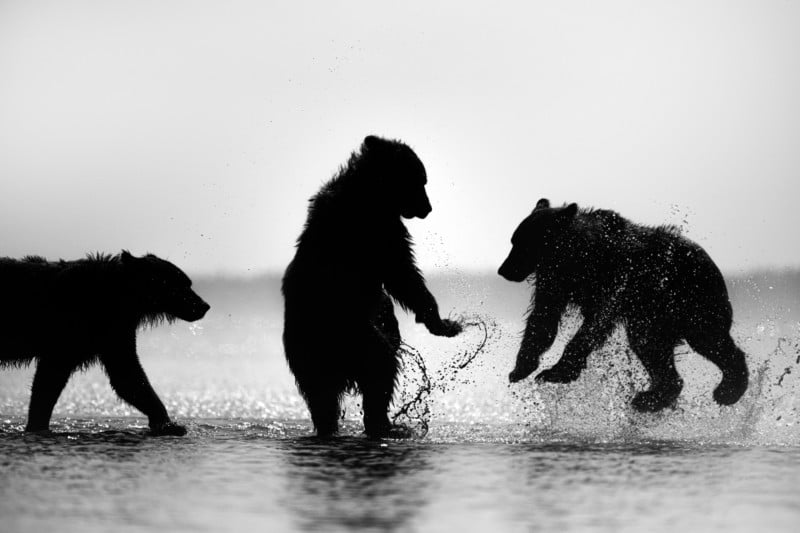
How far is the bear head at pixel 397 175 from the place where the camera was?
8547 millimetres

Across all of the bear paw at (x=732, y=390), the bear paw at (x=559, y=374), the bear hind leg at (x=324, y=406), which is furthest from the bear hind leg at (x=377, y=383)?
the bear paw at (x=732, y=390)

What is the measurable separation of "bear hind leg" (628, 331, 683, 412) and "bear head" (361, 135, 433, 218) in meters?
2.59

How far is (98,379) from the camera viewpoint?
68.3 ft

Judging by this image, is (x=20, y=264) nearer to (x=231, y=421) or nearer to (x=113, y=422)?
(x=113, y=422)

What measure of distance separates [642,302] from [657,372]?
2.04 ft

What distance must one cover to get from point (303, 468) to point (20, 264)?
4.16 meters

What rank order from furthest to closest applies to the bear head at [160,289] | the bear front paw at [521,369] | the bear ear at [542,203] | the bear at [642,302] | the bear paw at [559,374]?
the bear ear at [542,203]
the bear front paw at [521,369]
the bear at [642,302]
the bear paw at [559,374]
the bear head at [160,289]

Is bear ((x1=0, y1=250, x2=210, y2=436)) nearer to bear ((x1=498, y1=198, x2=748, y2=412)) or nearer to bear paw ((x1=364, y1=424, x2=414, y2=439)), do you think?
bear paw ((x1=364, y1=424, x2=414, y2=439))

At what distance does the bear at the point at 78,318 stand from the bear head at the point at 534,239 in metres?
3.32

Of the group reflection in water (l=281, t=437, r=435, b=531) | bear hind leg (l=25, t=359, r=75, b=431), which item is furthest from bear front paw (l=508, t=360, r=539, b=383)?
bear hind leg (l=25, t=359, r=75, b=431)

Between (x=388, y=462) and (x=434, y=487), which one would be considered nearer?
(x=434, y=487)

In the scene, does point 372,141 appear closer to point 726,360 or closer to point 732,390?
point 726,360

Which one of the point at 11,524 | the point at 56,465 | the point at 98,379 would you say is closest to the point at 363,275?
the point at 56,465

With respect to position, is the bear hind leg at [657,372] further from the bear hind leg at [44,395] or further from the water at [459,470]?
the bear hind leg at [44,395]
